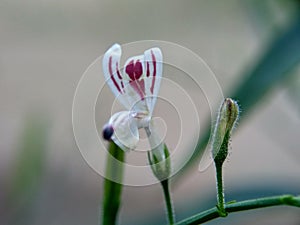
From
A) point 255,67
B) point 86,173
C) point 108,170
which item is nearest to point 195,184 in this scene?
point 86,173

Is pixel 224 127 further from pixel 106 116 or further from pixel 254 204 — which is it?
pixel 106 116

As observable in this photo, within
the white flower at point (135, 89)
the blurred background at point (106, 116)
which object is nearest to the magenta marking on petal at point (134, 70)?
the white flower at point (135, 89)

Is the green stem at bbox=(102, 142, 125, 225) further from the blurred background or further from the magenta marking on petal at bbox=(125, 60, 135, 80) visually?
the blurred background

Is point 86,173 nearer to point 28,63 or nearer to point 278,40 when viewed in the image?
point 28,63

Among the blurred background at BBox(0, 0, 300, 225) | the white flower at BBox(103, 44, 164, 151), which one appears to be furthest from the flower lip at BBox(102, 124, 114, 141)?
the blurred background at BBox(0, 0, 300, 225)

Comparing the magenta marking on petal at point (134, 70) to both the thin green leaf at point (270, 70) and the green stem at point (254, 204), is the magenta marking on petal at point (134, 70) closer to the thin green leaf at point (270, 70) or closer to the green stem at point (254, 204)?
the green stem at point (254, 204)

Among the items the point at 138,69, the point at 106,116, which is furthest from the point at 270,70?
the point at 106,116
